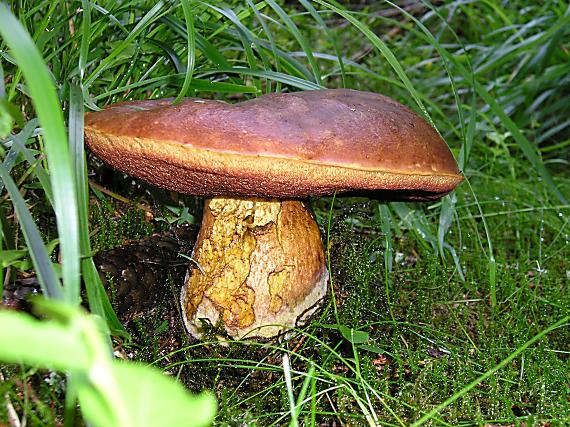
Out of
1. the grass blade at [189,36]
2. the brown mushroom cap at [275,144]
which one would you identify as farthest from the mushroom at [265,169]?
the grass blade at [189,36]

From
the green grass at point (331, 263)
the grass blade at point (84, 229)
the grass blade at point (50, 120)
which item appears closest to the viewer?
the grass blade at point (50, 120)

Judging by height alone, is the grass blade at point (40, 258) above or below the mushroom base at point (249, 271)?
above

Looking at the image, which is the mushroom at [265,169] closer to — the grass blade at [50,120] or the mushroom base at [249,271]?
the mushroom base at [249,271]

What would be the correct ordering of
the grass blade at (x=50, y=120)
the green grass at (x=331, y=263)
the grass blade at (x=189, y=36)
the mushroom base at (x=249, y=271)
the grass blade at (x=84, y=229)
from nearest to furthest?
the grass blade at (x=50, y=120), the grass blade at (x=84, y=229), the green grass at (x=331, y=263), the grass blade at (x=189, y=36), the mushroom base at (x=249, y=271)

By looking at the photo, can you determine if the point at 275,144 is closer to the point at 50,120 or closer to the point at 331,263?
the point at 50,120

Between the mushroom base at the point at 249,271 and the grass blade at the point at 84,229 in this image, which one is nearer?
the grass blade at the point at 84,229

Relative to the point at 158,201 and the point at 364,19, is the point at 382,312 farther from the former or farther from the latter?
the point at 364,19

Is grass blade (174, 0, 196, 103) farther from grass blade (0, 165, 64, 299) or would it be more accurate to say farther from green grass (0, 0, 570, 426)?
grass blade (0, 165, 64, 299)

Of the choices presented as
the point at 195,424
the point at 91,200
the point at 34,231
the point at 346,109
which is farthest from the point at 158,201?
the point at 195,424
